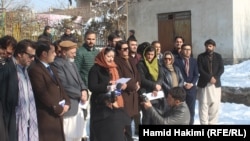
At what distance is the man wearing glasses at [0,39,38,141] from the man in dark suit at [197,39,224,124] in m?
3.80

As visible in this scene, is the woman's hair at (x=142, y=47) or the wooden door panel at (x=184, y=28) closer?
the woman's hair at (x=142, y=47)

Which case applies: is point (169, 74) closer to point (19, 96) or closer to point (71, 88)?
point (71, 88)

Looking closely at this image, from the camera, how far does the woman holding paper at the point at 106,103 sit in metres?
4.66

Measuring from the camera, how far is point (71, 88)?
4977 millimetres

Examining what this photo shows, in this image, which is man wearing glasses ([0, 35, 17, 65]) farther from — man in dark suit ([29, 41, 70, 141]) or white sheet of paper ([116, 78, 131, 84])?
white sheet of paper ([116, 78, 131, 84])

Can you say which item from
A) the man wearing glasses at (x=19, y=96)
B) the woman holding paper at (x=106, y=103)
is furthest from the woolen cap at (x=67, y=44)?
the man wearing glasses at (x=19, y=96)

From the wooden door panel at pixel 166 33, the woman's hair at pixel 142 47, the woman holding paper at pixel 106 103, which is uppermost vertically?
the wooden door panel at pixel 166 33

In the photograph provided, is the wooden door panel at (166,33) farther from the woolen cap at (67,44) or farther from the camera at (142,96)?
the woolen cap at (67,44)

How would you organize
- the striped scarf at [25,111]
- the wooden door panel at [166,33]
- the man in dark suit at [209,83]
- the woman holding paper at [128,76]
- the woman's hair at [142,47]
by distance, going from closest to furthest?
the striped scarf at [25,111] < the woman holding paper at [128,76] < the woman's hair at [142,47] < the man in dark suit at [209,83] < the wooden door panel at [166,33]

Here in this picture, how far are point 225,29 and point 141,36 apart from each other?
178 inches

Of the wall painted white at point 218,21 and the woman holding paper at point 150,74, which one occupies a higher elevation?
the wall painted white at point 218,21

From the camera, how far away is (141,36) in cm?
1789

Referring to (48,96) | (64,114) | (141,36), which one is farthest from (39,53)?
(141,36)

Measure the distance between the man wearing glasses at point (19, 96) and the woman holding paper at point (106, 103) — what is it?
0.81m
